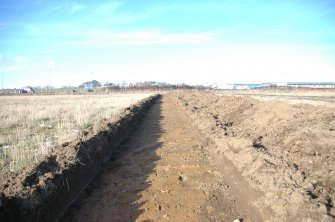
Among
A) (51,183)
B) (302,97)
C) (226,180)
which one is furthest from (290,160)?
(302,97)

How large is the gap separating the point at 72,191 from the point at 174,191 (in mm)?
2004

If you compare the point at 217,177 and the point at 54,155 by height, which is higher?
the point at 54,155

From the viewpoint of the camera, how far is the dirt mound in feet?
13.8

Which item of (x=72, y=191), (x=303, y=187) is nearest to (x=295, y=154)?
(x=303, y=187)

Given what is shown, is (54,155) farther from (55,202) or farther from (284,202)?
(284,202)

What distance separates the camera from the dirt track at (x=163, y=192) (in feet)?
16.6

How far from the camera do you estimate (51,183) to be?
510 centimetres

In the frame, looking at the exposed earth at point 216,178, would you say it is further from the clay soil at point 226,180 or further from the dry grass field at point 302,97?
the dry grass field at point 302,97

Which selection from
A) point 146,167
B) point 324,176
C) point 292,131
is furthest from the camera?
point 292,131

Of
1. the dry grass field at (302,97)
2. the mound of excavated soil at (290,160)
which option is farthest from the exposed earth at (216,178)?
the dry grass field at (302,97)

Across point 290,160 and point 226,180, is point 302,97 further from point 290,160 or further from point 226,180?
point 226,180

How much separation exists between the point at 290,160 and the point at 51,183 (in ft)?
16.7

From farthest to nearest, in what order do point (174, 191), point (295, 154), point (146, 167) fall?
point (146, 167)
point (295, 154)
point (174, 191)

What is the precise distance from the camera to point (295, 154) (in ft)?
23.6
